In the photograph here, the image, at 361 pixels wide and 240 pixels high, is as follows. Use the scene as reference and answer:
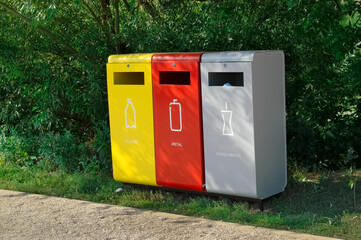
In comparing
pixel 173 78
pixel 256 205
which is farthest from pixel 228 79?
pixel 256 205

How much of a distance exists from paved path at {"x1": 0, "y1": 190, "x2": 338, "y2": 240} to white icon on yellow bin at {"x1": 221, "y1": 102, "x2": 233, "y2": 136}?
82 centimetres

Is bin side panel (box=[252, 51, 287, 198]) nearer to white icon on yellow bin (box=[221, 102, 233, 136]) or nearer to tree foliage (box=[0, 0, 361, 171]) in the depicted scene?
white icon on yellow bin (box=[221, 102, 233, 136])

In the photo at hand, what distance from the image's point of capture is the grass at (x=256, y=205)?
5262mm

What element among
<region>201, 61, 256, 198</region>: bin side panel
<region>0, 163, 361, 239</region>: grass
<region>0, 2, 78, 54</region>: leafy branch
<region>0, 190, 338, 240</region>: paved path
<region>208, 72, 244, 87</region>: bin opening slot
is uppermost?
<region>0, 2, 78, 54</region>: leafy branch

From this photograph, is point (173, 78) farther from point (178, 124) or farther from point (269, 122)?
point (269, 122)

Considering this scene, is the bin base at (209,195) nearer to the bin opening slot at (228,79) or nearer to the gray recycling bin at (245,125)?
the gray recycling bin at (245,125)

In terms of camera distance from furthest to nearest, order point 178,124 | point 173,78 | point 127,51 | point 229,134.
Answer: point 127,51 < point 173,78 < point 178,124 < point 229,134

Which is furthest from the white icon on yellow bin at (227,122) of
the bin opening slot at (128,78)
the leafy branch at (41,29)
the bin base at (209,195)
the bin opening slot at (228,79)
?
the leafy branch at (41,29)

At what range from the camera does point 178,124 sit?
6.09 meters

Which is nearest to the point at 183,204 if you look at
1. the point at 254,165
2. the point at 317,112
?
the point at 254,165

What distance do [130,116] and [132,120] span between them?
0.16ft

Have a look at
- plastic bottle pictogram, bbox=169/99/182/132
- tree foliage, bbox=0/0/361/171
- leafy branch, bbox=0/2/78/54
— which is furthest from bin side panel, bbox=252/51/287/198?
leafy branch, bbox=0/2/78/54

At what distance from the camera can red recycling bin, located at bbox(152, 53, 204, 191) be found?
594 cm

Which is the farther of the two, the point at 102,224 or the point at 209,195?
the point at 209,195
